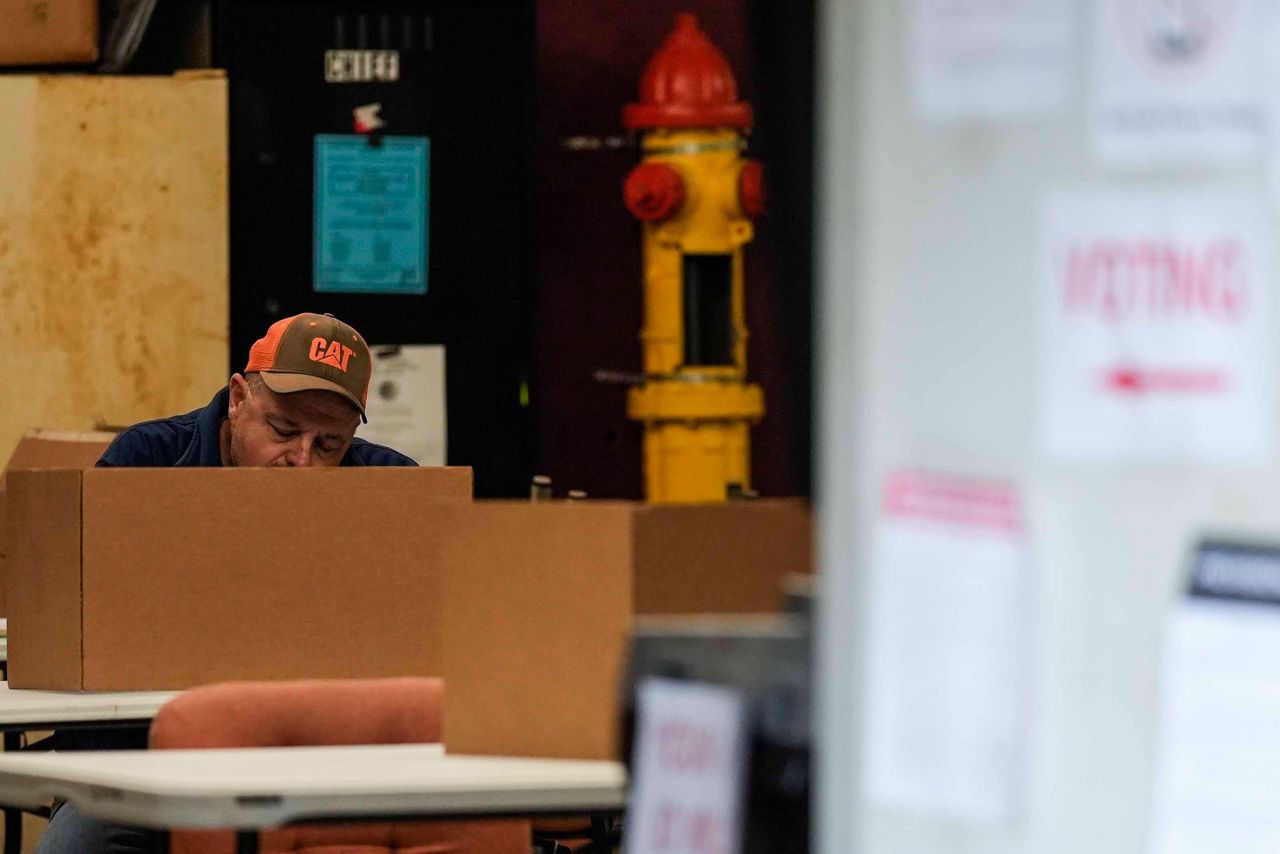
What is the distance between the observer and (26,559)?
274 centimetres

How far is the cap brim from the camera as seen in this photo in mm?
3285

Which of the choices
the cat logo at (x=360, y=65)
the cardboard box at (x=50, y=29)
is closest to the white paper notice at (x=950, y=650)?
the cat logo at (x=360, y=65)

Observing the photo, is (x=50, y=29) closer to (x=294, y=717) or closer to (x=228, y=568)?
(x=228, y=568)

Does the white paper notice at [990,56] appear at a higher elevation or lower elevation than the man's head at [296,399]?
higher

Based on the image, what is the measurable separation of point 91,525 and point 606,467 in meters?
Answer: 2.64

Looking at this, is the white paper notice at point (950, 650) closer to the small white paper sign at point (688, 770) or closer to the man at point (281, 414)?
the small white paper sign at point (688, 770)

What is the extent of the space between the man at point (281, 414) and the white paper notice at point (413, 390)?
1.31m

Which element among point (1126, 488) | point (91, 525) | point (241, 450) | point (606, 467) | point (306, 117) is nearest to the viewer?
point (1126, 488)

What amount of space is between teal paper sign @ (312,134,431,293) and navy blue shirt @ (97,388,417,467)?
1.34 meters

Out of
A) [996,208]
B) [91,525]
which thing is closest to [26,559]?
[91,525]

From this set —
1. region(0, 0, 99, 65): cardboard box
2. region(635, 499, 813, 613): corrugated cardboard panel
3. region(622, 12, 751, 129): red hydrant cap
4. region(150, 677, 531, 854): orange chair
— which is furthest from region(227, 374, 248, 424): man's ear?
region(0, 0, 99, 65): cardboard box

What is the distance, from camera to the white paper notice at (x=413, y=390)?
15.4ft

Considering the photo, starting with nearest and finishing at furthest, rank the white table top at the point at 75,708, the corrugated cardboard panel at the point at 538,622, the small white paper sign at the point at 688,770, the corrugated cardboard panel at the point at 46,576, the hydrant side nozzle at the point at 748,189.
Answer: the small white paper sign at the point at 688,770
the corrugated cardboard panel at the point at 538,622
the white table top at the point at 75,708
the corrugated cardboard panel at the point at 46,576
the hydrant side nozzle at the point at 748,189

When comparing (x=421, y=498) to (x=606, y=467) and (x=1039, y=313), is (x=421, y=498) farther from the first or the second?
(x=606, y=467)
